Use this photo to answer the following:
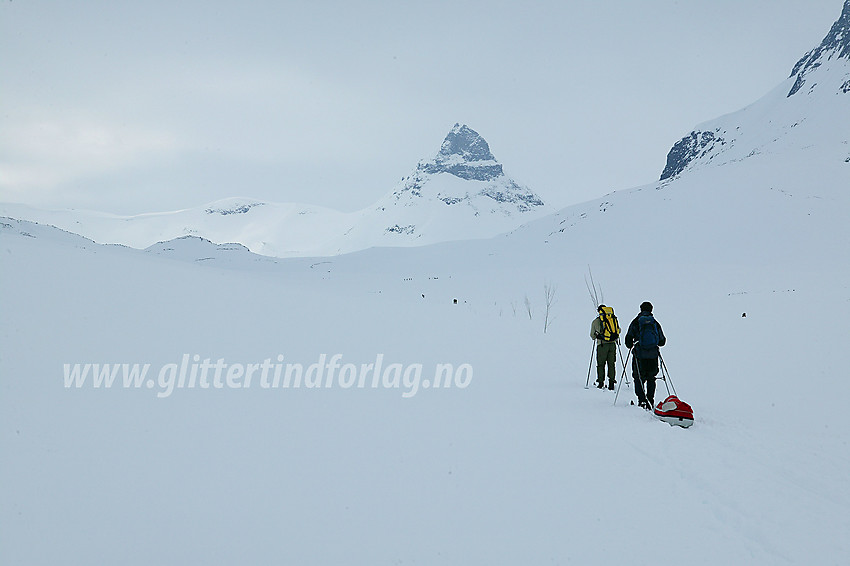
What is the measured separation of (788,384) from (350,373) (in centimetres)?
979

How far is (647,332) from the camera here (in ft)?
29.3

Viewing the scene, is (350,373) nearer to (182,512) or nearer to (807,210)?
(182,512)

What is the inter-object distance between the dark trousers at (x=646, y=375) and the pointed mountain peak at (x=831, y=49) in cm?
11310

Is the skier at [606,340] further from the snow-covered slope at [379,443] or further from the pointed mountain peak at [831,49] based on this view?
the pointed mountain peak at [831,49]

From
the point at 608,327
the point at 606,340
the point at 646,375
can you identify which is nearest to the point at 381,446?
the point at 646,375

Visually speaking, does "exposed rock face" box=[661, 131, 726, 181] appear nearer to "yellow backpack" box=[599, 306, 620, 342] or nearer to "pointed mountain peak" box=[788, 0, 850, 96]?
"pointed mountain peak" box=[788, 0, 850, 96]

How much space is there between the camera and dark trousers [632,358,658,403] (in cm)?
885

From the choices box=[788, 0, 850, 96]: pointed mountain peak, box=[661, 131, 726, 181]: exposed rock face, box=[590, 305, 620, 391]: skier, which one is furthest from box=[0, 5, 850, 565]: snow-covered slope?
box=[788, 0, 850, 96]: pointed mountain peak

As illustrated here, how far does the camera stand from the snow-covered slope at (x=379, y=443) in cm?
408

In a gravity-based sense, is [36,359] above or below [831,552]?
above

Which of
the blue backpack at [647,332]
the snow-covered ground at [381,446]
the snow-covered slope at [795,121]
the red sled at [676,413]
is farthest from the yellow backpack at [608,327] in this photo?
the snow-covered slope at [795,121]

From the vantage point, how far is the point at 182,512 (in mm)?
4371

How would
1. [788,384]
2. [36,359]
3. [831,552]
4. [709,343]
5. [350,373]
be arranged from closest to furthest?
[831,552], [36,359], [350,373], [788,384], [709,343]

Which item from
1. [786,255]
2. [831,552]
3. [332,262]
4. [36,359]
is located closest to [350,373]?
[36,359]
